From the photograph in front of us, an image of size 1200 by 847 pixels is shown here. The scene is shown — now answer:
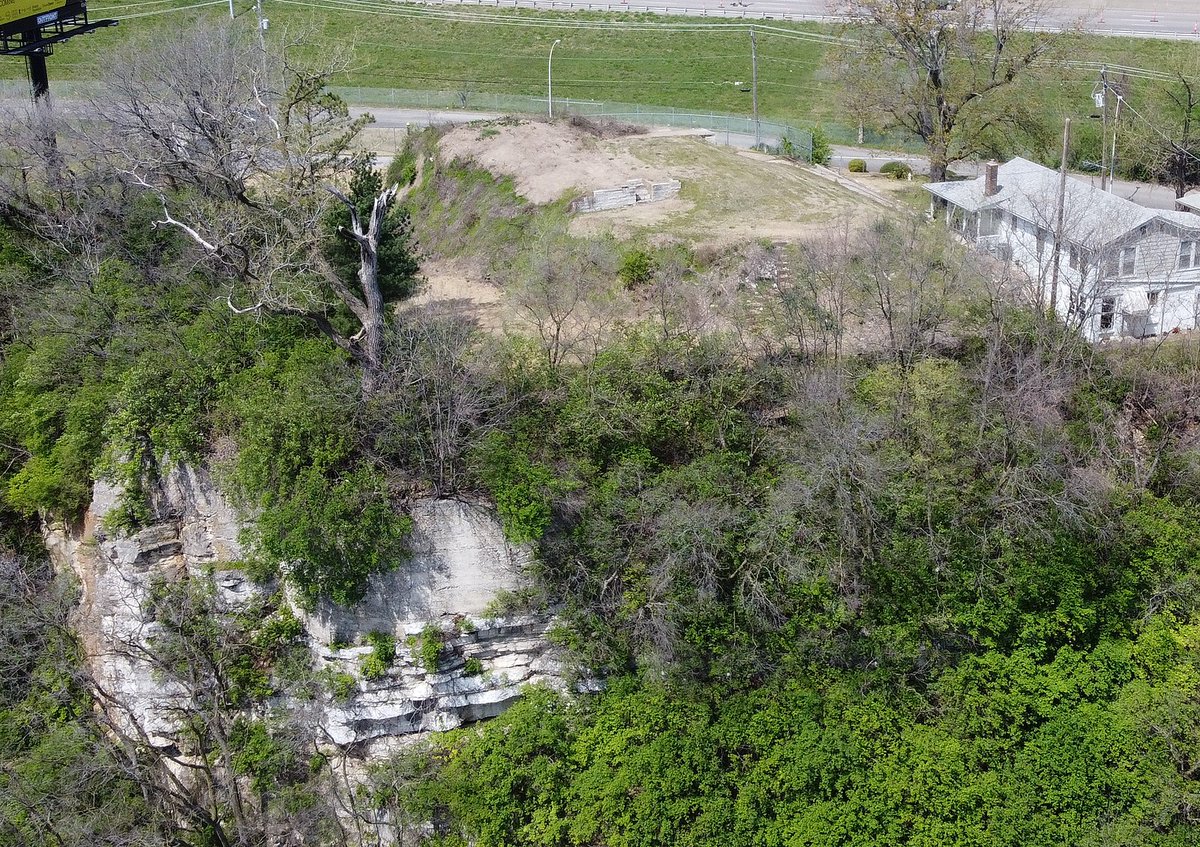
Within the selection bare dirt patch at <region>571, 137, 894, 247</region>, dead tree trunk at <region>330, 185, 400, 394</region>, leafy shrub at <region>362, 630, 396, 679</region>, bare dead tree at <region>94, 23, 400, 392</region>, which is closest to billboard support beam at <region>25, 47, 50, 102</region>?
bare dead tree at <region>94, 23, 400, 392</region>

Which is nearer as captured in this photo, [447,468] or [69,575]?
[447,468]

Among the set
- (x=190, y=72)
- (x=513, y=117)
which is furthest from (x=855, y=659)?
(x=513, y=117)

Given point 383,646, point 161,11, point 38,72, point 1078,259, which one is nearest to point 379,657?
point 383,646

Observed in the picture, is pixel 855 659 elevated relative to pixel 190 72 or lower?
lower

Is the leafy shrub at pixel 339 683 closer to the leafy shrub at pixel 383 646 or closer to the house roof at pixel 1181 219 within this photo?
the leafy shrub at pixel 383 646

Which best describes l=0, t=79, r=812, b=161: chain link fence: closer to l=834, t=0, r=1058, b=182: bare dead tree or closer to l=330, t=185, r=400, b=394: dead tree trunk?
l=834, t=0, r=1058, b=182: bare dead tree

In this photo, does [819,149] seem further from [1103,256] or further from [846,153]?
[1103,256]

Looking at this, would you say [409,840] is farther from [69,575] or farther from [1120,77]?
[1120,77]
